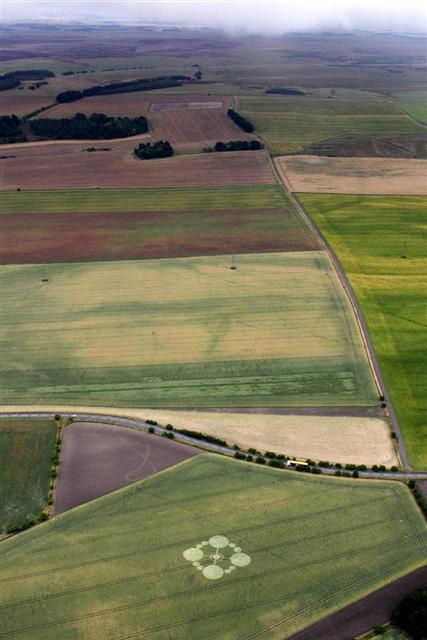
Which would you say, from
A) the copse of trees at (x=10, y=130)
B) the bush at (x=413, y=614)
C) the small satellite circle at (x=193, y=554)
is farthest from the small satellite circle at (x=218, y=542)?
the copse of trees at (x=10, y=130)

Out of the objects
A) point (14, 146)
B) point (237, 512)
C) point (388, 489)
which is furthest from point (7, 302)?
point (14, 146)

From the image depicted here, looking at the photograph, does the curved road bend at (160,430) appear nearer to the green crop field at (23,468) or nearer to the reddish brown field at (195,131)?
the green crop field at (23,468)

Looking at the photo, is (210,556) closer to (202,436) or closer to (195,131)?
(202,436)

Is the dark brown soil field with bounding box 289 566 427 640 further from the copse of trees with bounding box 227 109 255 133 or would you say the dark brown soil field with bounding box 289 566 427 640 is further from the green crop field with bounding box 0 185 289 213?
the copse of trees with bounding box 227 109 255 133

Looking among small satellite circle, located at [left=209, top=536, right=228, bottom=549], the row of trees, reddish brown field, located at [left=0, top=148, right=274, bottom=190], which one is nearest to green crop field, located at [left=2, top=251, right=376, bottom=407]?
small satellite circle, located at [left=209, top=536, right=228, bottom=549]

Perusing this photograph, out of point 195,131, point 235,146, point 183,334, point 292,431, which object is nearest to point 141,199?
point 235,146

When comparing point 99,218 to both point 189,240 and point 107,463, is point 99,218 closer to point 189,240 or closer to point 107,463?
point 189,240
